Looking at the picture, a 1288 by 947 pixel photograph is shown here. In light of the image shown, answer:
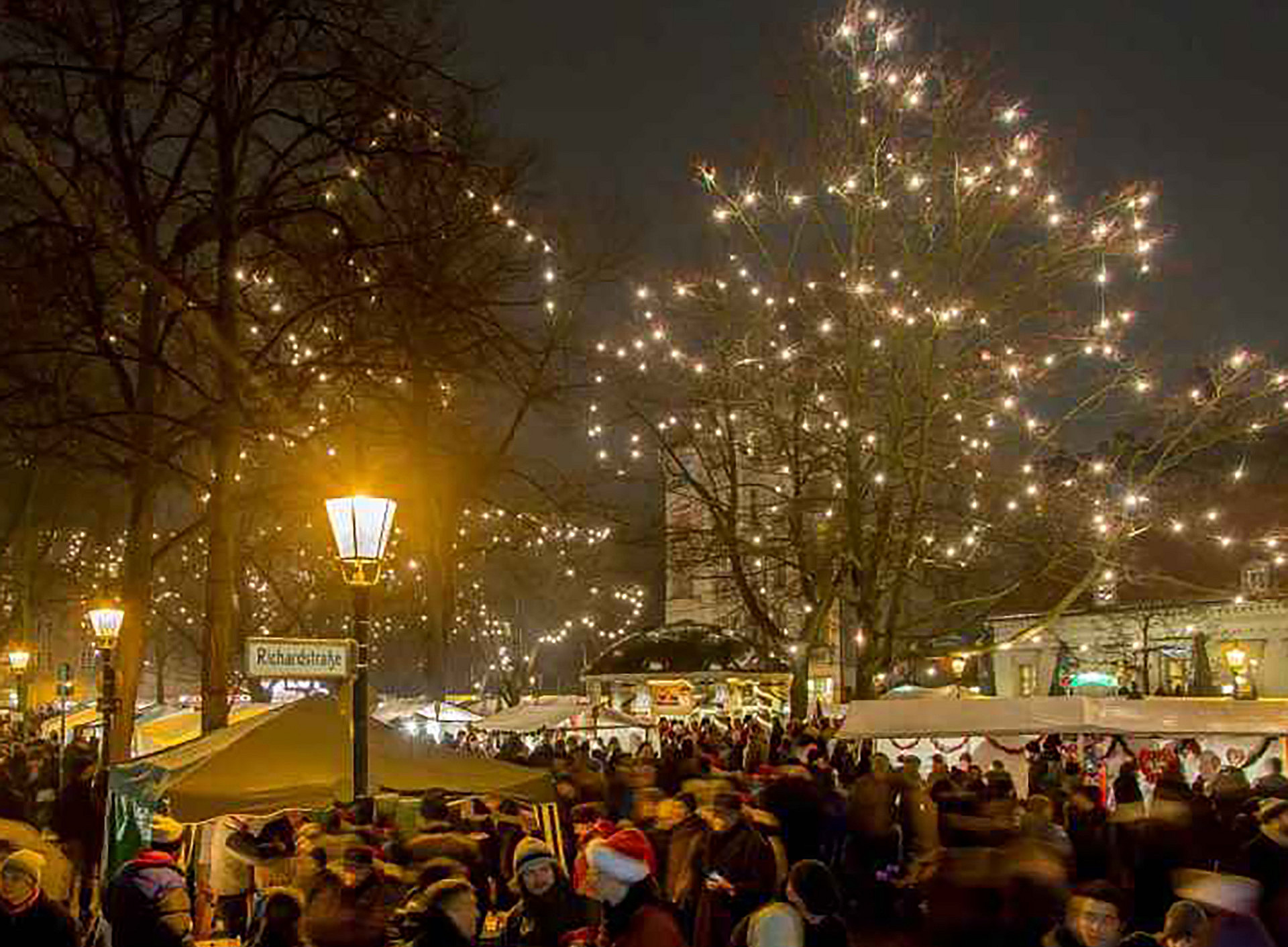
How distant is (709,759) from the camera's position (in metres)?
15.5

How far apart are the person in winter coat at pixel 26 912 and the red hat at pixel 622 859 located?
249cm

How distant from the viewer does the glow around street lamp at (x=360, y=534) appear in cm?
977

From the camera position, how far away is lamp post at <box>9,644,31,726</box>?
98.6 ft

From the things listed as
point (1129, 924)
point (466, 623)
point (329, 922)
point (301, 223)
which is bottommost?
point (1129, 924)

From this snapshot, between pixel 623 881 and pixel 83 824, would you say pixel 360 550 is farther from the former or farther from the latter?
pixel 83 824

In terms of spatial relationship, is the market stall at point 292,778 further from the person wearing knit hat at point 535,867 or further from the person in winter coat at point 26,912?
Result: the person wearing knit hat at point 535,867

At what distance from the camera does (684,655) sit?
35.5 meters

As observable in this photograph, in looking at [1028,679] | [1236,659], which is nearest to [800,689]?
[1236,659]

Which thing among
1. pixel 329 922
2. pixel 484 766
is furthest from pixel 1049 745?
pixel 329 922

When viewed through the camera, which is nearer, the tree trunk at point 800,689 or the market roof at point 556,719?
the tree trunk at point 800,689

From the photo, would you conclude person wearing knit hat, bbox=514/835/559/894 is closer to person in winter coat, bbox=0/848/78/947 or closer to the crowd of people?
the crowd of people

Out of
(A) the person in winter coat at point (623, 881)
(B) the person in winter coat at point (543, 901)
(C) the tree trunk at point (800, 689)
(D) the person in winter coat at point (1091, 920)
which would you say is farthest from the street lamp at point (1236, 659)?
(A) the person in winter coat at point (623, 881)

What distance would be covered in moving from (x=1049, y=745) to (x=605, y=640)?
55.1 metres

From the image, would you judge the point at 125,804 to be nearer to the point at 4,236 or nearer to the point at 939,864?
the point at 4,236
